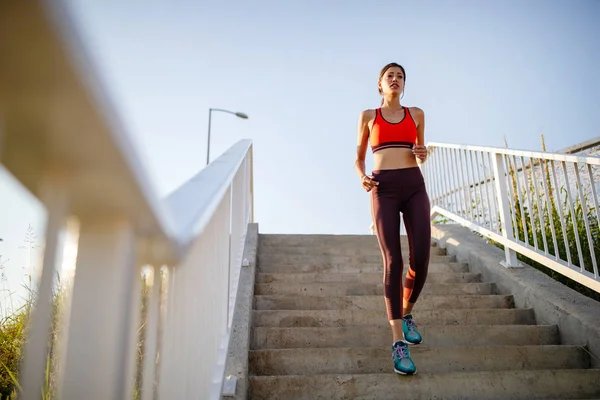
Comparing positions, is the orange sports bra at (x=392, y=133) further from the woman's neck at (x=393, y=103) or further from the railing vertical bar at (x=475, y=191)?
the railing vertical bar at (x=475, y=191)

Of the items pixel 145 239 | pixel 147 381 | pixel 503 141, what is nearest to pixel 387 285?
pixel 147 381

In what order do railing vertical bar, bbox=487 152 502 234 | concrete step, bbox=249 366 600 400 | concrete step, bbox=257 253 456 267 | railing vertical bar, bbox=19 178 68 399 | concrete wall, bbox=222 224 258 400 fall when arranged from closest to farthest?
railing vertical bar, bbox=19 178 68 399 → concrete wall, bbox=222 224 258 400 → concrete step, bbox=249 366 600 400 → railing vertical bar, bbox=487 152 502 234 → concrete step, bbox=257 253 456 267

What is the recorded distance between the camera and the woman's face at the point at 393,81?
8.30 ft

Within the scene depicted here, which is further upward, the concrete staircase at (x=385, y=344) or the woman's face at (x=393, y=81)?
the woman's face at (x=393, y=81)

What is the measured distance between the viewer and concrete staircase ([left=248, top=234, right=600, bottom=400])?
205cm

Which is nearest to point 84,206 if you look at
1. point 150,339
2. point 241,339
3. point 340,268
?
point 150,339

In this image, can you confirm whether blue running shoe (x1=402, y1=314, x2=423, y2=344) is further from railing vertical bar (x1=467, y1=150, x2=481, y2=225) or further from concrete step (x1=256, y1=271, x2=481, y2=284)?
railing vertical bar (x1=467, y1=150, x2=481, y2=225)

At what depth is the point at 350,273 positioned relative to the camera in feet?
11.2

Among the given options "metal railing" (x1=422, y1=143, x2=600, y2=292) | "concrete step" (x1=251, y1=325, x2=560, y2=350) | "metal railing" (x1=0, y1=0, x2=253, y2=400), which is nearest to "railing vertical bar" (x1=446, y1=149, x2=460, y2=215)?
"metal railing" (x1=422, y1=143, x2=600, y2=292)

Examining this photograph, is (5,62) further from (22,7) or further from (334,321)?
(334,321)

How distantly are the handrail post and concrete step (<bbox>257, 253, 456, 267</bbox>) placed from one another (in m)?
0.77

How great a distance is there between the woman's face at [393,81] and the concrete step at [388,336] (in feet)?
5.11

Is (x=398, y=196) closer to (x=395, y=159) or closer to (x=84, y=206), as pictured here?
(x=395, y=159)

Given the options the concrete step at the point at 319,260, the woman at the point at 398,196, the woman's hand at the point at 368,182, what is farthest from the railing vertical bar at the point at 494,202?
the woman's hand at the point at 368,182
